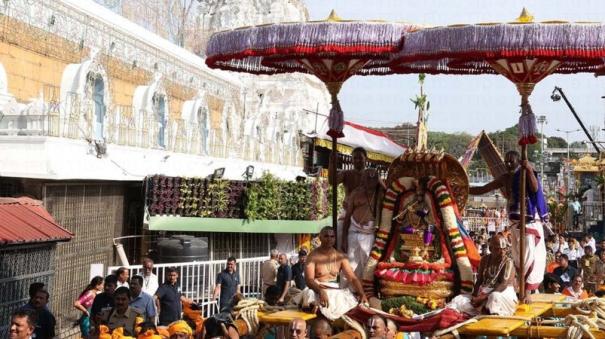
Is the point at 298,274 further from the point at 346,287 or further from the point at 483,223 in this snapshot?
the point at 483,223

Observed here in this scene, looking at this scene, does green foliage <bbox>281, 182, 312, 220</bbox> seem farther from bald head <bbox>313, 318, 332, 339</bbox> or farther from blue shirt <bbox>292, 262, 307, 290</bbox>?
bald head <bbox>313, 318, 332, 339</bbox>

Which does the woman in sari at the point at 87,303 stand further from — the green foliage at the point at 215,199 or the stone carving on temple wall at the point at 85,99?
the green foliage at the point at 215,199

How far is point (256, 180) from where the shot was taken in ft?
53.9

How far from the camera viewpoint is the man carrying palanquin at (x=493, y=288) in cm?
702

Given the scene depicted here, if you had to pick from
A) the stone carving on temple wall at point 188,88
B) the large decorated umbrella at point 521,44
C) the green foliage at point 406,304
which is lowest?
the green foliage at point 406,304

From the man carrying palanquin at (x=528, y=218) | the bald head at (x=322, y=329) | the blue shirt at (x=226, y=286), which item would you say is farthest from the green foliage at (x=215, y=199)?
the bald head at (x=322, y=329)

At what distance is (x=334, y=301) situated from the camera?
24.3ft

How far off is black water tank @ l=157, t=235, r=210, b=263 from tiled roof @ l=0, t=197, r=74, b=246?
3.62m

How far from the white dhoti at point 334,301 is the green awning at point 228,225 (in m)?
7.43

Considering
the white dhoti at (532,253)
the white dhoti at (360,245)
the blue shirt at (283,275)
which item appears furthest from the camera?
the blue shirt at (283,275)

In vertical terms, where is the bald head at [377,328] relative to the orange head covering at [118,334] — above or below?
above

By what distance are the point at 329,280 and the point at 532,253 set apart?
81.7 inches

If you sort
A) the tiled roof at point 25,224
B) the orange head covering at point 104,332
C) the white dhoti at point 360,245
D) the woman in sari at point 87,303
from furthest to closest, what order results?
the woman in sari at point 87,303, the tiled roof at point 25,224, the white dhoti at point 360,245, the orange head covering at point 104,332

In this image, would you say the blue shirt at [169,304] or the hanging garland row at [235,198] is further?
the hanging garland row at [235,198]
